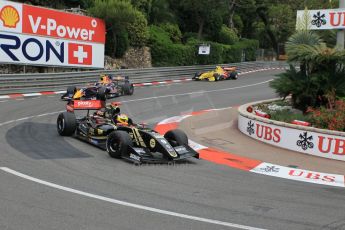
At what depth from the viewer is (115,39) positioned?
3158cm

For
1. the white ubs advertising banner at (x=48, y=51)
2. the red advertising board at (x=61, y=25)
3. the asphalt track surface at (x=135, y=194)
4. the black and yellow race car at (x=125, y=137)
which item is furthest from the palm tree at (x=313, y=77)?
the red advertising board at (x=61, y=25)

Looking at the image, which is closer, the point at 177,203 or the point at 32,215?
the point at 32,215

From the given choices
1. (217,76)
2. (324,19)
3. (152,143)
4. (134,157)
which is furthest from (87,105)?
(217,76)

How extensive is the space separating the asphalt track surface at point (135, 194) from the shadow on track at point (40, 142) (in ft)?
0.07

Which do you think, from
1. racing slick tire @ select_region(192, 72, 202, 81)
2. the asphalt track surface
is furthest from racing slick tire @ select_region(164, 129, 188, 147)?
racing slick tire @ select_region(192, 72, 202, 81)

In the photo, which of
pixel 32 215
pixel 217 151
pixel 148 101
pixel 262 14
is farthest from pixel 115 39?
pixel 262 14

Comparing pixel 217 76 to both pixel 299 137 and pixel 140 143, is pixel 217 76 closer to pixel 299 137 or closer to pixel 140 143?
pixel 299 137

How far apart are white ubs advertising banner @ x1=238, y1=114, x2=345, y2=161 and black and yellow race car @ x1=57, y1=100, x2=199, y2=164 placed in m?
2.88

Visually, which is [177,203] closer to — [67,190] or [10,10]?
[67,190]

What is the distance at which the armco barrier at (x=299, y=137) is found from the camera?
1134 cm

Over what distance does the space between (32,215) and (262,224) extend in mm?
3080

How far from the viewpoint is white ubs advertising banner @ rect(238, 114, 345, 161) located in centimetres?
1135

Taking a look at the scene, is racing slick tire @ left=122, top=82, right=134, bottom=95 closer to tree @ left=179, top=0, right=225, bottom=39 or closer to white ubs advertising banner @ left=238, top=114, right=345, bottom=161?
white ubs advertising banner @ left=238, top=114, right=345, bottom=161

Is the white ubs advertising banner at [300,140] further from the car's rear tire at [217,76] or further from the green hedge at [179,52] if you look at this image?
the green hedge at [179,52]
